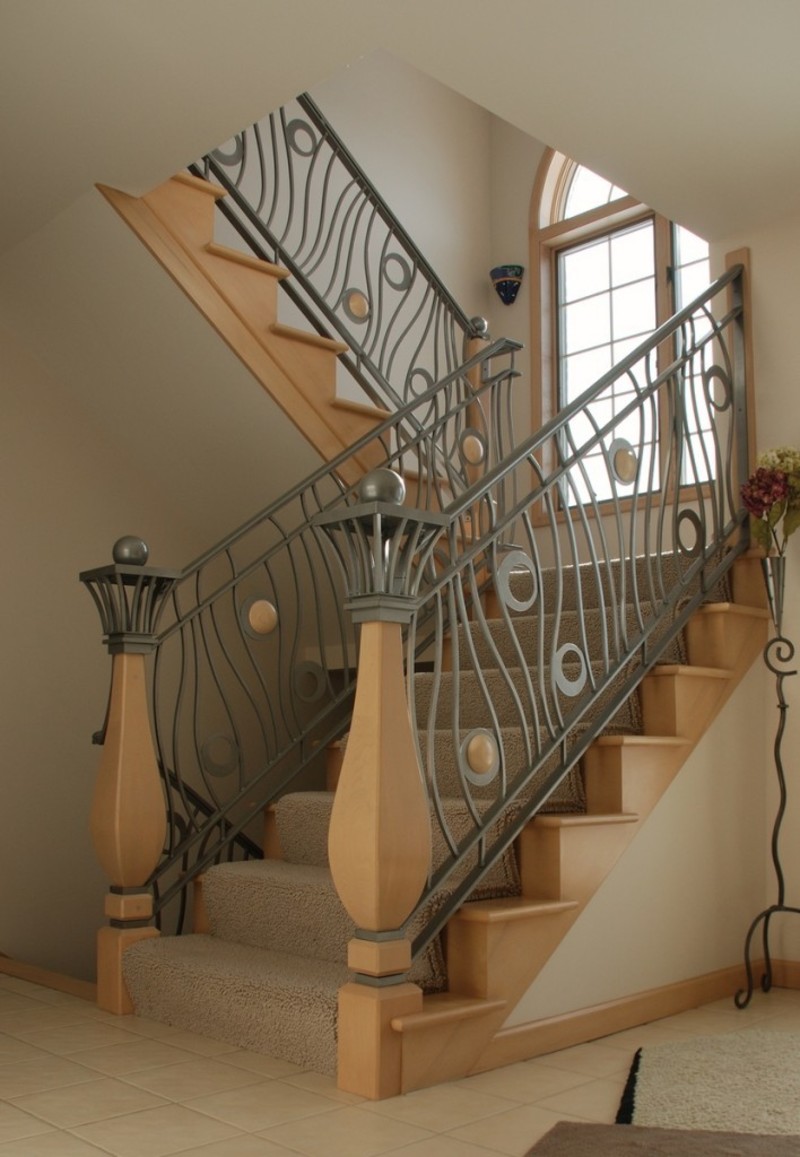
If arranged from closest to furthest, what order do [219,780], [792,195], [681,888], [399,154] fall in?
[681,888]
[792,195]
[219,780]
[399,154]

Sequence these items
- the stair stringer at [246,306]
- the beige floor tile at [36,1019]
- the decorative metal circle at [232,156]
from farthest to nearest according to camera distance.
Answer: the decorative metal circle at [232,156] → the stair stringer at [246,306] → the beige floor tile at [36,1019]

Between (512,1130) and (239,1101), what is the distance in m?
0.60

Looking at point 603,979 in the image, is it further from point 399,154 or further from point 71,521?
point 399,154

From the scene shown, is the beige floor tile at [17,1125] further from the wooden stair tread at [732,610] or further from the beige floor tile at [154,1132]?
the wooden stair tread at [732,610]

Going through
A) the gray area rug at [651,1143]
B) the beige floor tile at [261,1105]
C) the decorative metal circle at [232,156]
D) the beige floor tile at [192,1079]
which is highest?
the decorative metal circle at [232,156]

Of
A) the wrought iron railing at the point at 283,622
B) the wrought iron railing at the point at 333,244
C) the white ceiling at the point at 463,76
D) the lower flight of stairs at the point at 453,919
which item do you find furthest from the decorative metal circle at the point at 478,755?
A: the wrought iron railing at the point at 333,244

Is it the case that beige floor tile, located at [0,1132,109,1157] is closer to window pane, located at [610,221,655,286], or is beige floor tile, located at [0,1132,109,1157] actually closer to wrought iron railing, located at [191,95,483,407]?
wrought iron railing, located at [191,95,483,407]

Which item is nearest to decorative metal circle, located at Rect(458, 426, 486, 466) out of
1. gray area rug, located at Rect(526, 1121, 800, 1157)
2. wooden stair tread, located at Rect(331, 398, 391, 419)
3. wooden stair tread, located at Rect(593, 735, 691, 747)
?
wooden stair tread, located at Rect(331, 398, 391, 419)

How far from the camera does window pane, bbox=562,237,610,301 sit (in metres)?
6.78

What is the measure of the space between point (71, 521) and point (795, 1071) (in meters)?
3.56

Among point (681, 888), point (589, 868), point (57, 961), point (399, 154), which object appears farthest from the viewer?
point (399, 154)

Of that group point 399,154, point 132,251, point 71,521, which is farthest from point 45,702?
point 399,154

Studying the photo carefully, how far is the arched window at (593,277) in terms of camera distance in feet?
21.0

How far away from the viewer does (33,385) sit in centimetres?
491
